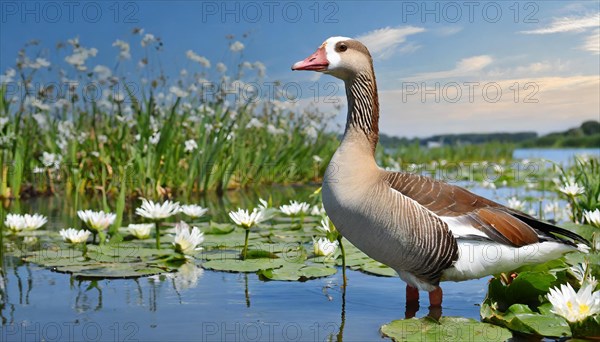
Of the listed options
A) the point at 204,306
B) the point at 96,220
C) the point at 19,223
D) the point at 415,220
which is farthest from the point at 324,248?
the point at 19,223

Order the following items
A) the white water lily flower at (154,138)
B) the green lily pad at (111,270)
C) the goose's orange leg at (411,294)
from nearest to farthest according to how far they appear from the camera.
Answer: the goose's orange leg at (411,294) → the green lily pad at (111,270) → the white water lily flower at (154,138)

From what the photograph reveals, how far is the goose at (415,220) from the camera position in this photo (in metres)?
3.69

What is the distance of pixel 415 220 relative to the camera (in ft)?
12.1

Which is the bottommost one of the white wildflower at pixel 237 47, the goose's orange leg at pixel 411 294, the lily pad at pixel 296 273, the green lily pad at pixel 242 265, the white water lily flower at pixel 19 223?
the goose's orange leg at pixel 411 294

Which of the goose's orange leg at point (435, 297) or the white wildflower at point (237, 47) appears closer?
the goose's orange leg at point (435, 297)

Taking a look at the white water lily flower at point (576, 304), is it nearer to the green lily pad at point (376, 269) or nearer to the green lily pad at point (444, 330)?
the green lily pad at point (444, 330)

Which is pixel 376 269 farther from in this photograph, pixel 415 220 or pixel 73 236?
pixel 73 236

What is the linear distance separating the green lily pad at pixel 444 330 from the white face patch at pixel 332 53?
160 centimetres

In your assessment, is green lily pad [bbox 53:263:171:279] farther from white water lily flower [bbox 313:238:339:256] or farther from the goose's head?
the goose's head

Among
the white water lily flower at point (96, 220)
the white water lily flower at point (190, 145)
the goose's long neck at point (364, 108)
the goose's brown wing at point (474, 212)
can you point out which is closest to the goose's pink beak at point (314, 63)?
the goose's long neck at point (364, 108)

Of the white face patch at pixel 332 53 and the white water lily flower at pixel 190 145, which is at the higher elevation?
the white face patch at pixel 332 53

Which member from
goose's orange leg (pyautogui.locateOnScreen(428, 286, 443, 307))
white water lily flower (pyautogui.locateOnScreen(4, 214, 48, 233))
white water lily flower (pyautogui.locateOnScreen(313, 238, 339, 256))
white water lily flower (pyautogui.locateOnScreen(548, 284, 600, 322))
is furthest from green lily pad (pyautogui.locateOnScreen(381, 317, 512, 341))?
white water lily flower (pyautogui.locateOnScreen(4, 214, 48, 233))

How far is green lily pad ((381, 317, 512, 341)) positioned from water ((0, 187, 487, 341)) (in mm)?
149

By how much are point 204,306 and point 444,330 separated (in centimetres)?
145
